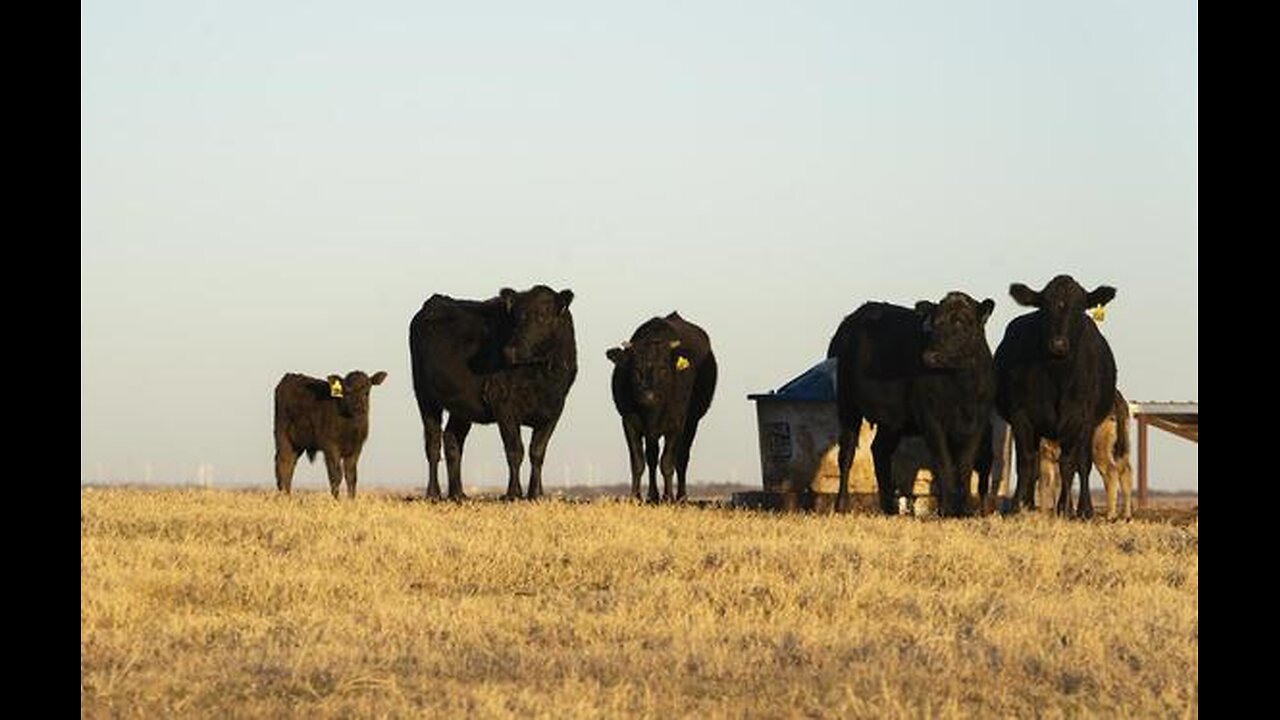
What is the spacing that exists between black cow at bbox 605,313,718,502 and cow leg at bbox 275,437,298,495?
20.2 ft

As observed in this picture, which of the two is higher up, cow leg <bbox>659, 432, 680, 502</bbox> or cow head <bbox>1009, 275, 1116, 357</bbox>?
cow head <bbox>1009, 275, 1116, 357</bbox>

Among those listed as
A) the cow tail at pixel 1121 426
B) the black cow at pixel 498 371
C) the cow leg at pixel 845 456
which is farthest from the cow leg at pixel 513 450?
the cow tail at pixel 1121 426

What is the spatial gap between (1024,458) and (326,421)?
1172 centimetres

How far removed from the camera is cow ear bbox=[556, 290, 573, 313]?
2822 cm

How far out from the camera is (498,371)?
28.2 m

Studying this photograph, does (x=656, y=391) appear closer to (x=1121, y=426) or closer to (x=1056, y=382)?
(x=1056, y=382)

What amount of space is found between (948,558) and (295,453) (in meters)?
16.6

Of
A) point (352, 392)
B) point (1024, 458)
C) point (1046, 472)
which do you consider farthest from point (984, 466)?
point (352, 392)

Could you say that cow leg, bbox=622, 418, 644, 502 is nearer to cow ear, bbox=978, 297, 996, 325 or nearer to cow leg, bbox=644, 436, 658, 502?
cow leg, bbox=644, 436, 658, 502

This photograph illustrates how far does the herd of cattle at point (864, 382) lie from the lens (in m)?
26.0

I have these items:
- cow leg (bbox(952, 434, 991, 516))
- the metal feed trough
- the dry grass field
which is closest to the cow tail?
the metal feed trough

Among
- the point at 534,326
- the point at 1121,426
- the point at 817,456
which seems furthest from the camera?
the point at 1121,426

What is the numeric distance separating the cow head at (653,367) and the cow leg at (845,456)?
2675 mm
